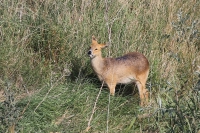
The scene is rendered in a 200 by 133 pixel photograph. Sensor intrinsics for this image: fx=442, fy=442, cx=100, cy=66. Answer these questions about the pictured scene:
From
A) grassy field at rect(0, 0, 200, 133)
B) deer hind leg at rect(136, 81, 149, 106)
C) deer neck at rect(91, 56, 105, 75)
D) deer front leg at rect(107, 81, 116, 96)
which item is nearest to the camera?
grassy field at rect(0, 0, 200, 133)

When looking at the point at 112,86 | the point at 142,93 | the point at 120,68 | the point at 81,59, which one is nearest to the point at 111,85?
the point at 112,86

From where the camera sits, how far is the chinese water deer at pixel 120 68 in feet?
17.6

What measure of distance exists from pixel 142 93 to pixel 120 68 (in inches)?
15.9

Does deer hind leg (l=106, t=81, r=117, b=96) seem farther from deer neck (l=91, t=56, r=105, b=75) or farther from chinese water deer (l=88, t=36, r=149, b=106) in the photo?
deer neck (l=91, t=56, r=105, b=75)

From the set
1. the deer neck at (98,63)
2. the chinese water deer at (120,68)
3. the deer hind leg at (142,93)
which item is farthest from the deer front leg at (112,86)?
the deer hind leg at (142,93)

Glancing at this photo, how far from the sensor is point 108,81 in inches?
211

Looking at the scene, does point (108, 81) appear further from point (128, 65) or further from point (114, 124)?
point (114, 124)

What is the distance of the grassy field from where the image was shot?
455 cm

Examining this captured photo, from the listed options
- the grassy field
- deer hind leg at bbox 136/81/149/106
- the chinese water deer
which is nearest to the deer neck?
the chinese water deer

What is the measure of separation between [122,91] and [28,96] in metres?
1.33

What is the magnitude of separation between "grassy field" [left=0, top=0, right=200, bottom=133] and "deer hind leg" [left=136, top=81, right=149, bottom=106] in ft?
0.28

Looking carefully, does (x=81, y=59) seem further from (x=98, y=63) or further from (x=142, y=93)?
(x=142, y=93)

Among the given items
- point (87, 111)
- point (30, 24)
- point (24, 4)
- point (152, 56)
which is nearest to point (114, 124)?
point (87, 111)

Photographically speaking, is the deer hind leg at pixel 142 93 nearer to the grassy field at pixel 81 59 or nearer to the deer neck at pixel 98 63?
the grassy field at pixel 81 59
